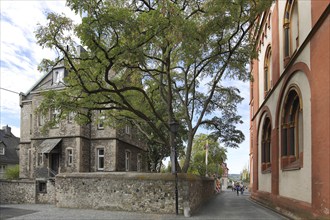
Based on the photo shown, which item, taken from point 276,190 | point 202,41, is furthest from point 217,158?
point 202,41

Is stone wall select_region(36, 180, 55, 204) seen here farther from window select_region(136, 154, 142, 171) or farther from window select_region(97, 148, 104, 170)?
window select_region(136, 154, 142, 171)

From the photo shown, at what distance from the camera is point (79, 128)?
29.3 m

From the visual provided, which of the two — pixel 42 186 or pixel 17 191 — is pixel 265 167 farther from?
pixel 17 191

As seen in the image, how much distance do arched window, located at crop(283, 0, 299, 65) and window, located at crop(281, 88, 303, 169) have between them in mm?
2187

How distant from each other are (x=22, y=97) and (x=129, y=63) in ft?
78.5

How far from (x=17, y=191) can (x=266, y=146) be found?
19.2m

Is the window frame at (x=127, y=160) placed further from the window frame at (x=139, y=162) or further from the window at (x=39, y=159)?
the window at (x=39, y=159)

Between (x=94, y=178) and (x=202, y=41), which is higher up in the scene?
(x=202, y=41)

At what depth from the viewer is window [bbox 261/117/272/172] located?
23127 mm

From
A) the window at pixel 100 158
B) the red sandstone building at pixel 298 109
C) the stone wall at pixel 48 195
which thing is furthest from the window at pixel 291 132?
the window at pixel 100 158

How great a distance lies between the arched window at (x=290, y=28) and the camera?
16155 millimetres

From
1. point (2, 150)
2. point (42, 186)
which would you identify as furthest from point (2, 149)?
point (42, 186)

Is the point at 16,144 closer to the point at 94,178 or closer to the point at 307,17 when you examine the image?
the point at 94,178

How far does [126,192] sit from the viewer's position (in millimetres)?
17016
